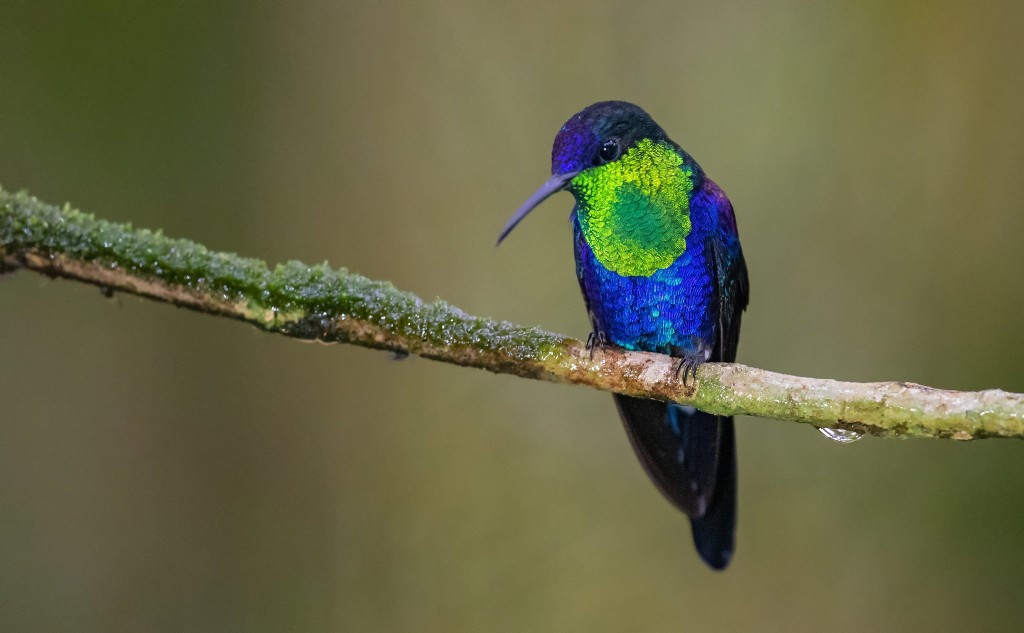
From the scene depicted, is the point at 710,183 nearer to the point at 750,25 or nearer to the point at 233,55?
the point at 750,25

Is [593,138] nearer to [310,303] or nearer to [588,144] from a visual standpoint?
[588,144]

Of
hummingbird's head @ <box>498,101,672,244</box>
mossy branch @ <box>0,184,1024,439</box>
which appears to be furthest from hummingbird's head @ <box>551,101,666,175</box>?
mossy branch @ <box>0,184,1024,439</box>

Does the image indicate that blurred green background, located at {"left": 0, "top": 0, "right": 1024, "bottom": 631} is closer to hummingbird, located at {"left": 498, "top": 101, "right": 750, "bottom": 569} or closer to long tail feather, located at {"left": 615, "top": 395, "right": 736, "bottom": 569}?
long tail feather, located at {"left": 615, "top": 395, "right": 736, "bottom": 569}

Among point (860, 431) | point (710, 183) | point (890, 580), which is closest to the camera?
point (860, 431)

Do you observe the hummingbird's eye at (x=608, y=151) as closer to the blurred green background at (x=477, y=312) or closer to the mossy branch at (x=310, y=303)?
A: the mossy branch at (x=310, y=303)

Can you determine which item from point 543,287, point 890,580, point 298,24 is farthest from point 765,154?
point 298,24

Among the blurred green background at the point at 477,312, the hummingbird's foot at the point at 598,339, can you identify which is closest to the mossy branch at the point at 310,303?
the hummingbird's foot at the point at 598,339

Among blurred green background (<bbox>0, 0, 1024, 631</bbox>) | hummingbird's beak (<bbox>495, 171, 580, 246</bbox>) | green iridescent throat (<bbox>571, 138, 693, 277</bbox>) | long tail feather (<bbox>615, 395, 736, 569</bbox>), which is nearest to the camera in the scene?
hummingbird's beak (<bbox>495, 171, 580, 246</bbox>)
